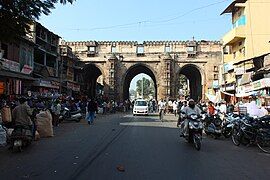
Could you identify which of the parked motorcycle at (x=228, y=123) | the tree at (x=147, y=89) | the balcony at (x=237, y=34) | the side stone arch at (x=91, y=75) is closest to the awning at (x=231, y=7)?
the balcony at (x=237, y=34)

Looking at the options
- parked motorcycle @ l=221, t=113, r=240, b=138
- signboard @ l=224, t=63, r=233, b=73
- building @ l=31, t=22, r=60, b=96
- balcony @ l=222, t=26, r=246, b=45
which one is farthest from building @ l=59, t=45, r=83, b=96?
parked motorcycle @ l=221, t=113, r=240, b=138

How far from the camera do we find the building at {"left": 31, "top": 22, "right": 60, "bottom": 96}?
93.1ft

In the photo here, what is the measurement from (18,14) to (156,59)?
4265 centimetres

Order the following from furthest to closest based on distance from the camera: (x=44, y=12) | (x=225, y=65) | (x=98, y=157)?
1. (x=225, y=65)
2. (x=98, y=157)
3. (x=44, y=12)

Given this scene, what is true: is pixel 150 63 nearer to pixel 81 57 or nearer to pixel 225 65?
pixel 81 57

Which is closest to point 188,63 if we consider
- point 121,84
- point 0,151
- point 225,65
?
point 121,84

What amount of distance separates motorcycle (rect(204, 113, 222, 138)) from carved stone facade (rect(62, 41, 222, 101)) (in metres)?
34.4

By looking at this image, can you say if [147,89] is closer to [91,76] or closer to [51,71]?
[91,76]

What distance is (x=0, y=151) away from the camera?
9.70 metres

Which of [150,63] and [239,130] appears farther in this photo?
[150,63]

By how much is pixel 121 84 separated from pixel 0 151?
4220 centimetres

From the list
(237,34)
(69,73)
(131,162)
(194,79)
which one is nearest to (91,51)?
(69,73)

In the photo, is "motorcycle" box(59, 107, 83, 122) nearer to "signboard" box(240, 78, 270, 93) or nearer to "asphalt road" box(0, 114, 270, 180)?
"signboard" box(240, 78, 270, 93)

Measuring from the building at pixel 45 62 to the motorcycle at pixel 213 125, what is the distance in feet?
51.4
